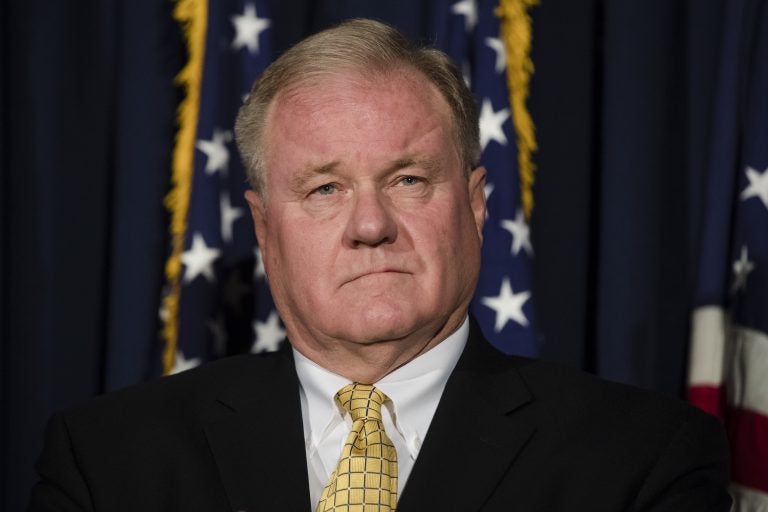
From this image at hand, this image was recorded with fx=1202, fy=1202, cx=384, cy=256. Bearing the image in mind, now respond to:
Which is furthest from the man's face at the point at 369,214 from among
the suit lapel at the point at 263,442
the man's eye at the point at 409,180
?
the suit lapel at the point at 263,442

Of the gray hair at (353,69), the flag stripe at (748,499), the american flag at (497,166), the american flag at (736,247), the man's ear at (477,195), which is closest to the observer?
the gray hair at (353,69)

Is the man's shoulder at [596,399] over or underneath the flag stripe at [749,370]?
over

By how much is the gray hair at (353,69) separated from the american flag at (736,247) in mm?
906

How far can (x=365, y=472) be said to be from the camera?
6.78ft

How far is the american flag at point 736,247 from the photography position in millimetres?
2947

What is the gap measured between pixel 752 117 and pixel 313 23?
1240mm

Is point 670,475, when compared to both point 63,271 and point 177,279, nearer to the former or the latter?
point 177,279

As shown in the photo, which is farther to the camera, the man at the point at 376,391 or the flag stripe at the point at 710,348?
the flag stripe at the point at 710,348

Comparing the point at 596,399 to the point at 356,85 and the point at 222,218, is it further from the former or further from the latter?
the point at 222,218

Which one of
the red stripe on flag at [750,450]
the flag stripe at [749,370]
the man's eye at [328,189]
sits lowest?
the red stripe on flag at [750,450]

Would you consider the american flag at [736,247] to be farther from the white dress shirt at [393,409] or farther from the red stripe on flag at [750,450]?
the white dress shirt at [393,409]

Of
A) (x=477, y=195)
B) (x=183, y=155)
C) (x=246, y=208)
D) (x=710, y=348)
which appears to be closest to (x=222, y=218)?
(x=246, y=208)

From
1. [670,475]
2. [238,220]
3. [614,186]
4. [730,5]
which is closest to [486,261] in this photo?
[614,186]

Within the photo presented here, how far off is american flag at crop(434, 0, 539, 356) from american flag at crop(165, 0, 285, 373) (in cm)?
53
